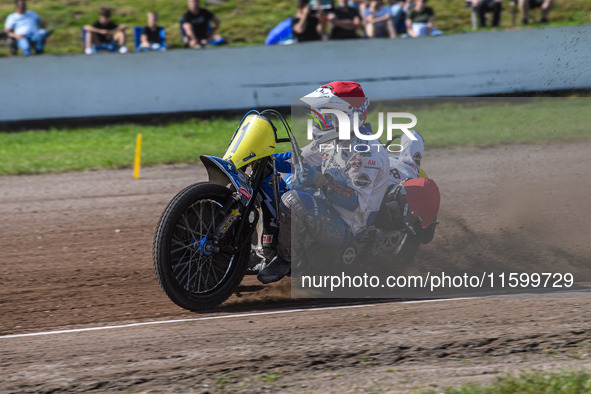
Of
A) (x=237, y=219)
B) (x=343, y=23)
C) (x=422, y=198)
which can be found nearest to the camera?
(x=237, y=219)

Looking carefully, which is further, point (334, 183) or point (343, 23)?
point (343, 23)

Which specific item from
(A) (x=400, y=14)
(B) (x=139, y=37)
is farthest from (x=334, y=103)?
(B) (x=139, y=37)

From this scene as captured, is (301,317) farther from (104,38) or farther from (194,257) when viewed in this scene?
(104,38)

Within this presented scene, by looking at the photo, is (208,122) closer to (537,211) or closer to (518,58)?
(518,58)

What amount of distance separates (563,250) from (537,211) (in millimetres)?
603

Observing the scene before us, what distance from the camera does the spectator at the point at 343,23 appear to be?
1473 cm

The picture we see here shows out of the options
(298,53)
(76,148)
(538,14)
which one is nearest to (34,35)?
(76,148)

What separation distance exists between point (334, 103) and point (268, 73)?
8939 millimetres

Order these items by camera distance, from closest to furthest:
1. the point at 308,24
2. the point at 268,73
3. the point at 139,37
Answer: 1. the point at 268,73
2. the point at 308,24
3. the point at 139,37

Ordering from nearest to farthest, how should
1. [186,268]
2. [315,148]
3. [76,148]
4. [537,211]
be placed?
[186,268]
[315,148]
[537,211]
[76,148]

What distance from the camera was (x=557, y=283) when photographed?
19.0 feet

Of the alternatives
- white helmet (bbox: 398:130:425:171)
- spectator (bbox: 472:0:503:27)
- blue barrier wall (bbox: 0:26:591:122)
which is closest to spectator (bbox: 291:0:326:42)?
blue barrier wall (bbox: 0:26:591:122)

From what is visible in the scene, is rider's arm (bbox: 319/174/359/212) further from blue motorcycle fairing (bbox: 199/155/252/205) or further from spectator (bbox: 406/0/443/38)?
spectator (bbox: 406/0/443/38)

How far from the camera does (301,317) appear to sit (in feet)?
16.6
